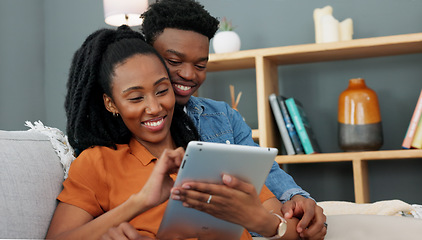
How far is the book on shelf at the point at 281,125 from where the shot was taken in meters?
2.43

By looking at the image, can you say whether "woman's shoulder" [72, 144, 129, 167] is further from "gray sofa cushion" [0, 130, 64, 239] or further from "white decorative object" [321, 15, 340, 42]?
"white decorative object" [321, 15, 340, 42]

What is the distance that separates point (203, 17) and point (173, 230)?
698 millimetres

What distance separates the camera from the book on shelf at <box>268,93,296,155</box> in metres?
2.43

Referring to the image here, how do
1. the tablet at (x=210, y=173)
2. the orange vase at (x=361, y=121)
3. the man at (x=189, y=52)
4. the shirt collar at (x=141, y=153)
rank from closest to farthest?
the tablet at (x=210, y=173), the shirt collar at (x=141, y=153), the man at (x=189, y=52), the orange vase at (x=361, y=121)

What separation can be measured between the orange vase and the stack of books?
17 cm

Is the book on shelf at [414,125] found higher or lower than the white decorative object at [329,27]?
lower

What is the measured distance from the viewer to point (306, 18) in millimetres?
2707

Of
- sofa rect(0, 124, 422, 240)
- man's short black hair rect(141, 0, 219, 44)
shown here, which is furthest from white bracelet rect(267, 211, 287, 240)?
man's short black hair rect(141, 0, 219, 44)

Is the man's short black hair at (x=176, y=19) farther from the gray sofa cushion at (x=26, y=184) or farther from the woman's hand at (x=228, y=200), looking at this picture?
the woman's hand at (x=228, y=200)

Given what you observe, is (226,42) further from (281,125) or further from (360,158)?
(360,158)

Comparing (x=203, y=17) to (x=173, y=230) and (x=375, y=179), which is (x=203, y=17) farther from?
(x=375, y=179)

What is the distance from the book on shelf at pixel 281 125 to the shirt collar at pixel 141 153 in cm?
139

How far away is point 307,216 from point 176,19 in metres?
0.65

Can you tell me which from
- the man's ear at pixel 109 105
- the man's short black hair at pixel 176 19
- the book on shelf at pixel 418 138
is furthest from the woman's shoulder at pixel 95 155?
the book on shelf at pixel 418 138
